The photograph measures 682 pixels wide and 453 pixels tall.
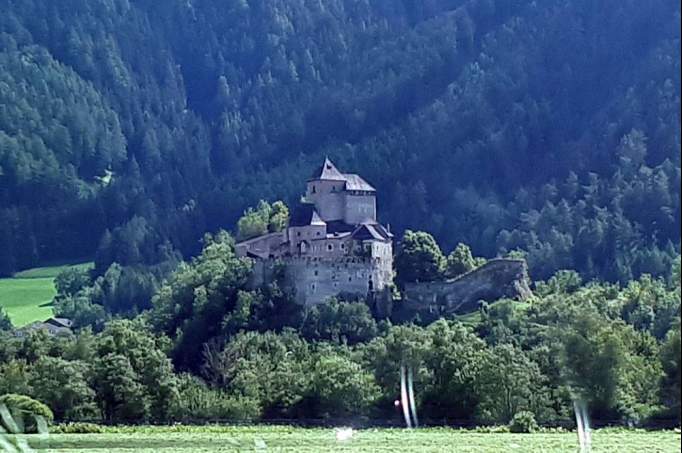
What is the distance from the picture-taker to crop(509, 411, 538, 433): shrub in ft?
172

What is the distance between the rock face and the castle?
97.8 inches

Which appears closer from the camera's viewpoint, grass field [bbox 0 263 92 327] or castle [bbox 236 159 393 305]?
castle [bbox 236 159 393 305]

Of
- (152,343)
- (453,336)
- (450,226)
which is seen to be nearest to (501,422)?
(453,336)

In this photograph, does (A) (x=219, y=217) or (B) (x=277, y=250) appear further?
(A) (x=219, y=217)

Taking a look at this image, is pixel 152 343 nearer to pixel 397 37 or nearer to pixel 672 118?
pixel 672 118

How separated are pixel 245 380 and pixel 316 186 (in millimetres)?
28196

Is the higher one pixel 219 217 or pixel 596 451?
pixel 219 217

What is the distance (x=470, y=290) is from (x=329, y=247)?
8.75m

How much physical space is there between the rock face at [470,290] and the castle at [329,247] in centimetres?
248

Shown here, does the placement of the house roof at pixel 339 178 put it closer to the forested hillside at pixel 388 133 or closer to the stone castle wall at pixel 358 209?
the stone castle wall at pixel 358 209

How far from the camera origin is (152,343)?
2820 inches

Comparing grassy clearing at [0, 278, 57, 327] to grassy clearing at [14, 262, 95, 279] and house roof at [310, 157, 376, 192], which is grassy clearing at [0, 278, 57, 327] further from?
house roof at [310, 157, 376, 192]

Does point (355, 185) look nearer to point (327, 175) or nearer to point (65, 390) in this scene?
point (327, 175)

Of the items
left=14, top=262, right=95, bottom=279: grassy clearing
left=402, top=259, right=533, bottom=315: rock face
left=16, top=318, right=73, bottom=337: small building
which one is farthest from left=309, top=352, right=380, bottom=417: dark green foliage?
left=14, top=262, right=95, bottom=279: grassy clearing
